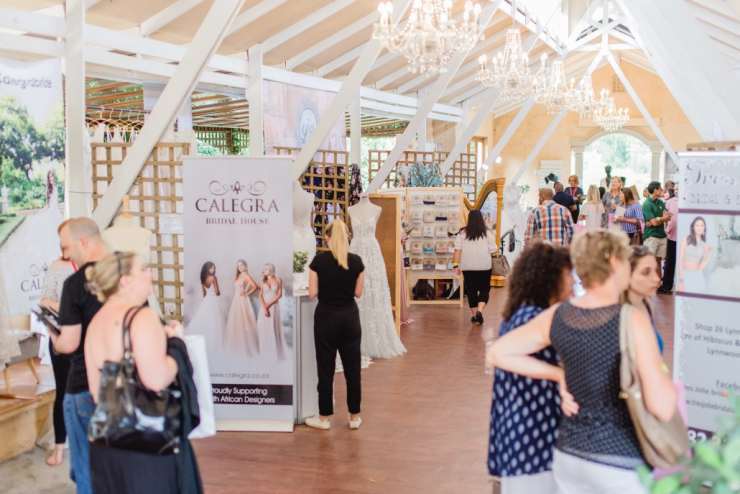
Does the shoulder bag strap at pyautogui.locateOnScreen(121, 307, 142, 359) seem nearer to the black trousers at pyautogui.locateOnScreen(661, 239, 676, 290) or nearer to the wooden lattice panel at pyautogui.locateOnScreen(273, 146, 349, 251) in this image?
the wooden lattice panel at pyautogui.locateOnScreen(273, 146, 349, 251)

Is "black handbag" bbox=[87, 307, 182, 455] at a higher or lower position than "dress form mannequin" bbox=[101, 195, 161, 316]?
lower

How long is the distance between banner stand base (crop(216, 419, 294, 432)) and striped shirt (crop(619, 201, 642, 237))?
704 cm

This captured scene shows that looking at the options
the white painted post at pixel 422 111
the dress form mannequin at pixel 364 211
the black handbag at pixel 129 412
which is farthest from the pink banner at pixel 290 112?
the black handbag at pixel 129 412

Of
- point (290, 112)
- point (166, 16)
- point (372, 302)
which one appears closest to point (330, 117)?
point (290, 112)

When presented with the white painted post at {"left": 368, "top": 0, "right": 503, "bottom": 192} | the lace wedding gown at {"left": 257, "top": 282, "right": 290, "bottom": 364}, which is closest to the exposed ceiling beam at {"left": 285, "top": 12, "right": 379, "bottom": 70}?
the white painted post at {"left": 368, "top": 0, "right": 503, "bottom": 192}

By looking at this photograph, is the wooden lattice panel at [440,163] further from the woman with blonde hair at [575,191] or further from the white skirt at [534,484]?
the white skirt at [534,484]

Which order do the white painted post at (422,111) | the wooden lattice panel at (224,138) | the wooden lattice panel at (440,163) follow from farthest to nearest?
1. the wooden lattice panel at (224,138)
2. the wooden lattice panel at (440,163)
3. the white painted post at (422,111)

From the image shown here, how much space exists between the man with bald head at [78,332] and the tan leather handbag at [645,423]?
2.08 metres

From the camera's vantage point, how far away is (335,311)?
4641 millimetres

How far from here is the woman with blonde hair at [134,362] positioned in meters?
2.34

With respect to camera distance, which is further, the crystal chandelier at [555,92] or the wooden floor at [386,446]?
the crystal chandelier at [555,92]

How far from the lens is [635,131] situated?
66.7 feet

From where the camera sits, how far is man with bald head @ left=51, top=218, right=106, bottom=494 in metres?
2.90

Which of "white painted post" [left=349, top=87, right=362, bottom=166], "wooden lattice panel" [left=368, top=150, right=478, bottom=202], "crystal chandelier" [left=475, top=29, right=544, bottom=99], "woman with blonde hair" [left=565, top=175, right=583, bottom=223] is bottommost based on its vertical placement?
Answer: "woman with blonde hair" [left=565, top=175, right=583, bottom=223]
